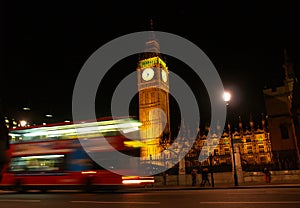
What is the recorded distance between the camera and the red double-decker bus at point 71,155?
47.8ft

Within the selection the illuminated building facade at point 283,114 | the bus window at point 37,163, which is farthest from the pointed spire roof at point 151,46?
the bus window at point 37,163

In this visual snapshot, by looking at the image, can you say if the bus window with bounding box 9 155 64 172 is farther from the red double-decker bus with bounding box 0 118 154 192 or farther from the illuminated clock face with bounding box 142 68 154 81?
the illuminated clock face with bounding box 142 68 154 81

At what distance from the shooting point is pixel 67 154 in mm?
15430

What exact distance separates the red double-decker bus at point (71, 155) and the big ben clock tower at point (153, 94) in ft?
188

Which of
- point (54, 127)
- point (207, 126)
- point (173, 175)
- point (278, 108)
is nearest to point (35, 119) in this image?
point (173, 175)

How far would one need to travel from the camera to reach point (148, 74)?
3278 inches

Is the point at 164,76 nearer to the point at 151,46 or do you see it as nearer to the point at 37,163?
the point at 151,46

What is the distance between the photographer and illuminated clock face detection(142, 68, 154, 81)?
271 feet

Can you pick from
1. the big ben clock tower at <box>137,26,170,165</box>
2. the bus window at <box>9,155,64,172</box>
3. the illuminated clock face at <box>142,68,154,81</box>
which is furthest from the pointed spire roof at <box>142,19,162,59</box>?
the bus window at <box>9,155,64,172</box>

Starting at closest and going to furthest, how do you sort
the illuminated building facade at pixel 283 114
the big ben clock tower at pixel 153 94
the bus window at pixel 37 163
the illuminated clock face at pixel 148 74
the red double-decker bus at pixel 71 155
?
1. the red double-decker bus at pixel 71 155
2. the bus window at pixel 37 163
3. the illuminated building facade at pixel 283 114
4. the big ben clock tower at pixel 153 94
5. the illuminated clock face at pixel 148 74

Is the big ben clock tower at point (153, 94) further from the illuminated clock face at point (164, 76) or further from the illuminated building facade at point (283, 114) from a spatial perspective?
the illuminated building facade at point (283, 114)

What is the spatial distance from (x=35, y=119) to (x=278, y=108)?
34.6m

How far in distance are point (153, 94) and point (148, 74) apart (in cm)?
621

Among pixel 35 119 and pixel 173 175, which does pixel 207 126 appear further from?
pixel 173 175
